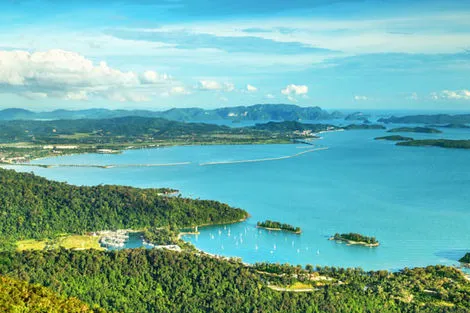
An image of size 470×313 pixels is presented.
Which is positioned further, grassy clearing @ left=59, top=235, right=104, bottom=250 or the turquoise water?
grassy clearing @ left=59, top=235, right=104, bottom=250

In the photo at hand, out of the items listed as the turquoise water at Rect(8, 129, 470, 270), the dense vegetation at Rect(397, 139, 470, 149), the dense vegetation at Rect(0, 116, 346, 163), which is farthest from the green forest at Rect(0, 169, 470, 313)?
the dense vegetation at Rect(397, 139, 470, 149)

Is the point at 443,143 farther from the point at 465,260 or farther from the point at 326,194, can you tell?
the point at 465,260

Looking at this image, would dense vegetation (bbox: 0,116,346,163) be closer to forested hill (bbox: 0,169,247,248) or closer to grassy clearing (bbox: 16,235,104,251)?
forested hill (bbox: 0,169,247,248)

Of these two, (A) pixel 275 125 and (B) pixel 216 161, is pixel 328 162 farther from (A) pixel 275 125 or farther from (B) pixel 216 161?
(A) pixel 275 125

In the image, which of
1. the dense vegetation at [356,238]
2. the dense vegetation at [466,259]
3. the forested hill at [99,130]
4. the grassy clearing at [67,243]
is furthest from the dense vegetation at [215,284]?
the forested hill at [99,130]

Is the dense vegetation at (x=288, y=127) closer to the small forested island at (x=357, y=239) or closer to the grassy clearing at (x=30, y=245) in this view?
the small forested island at (x=357, y=239)
